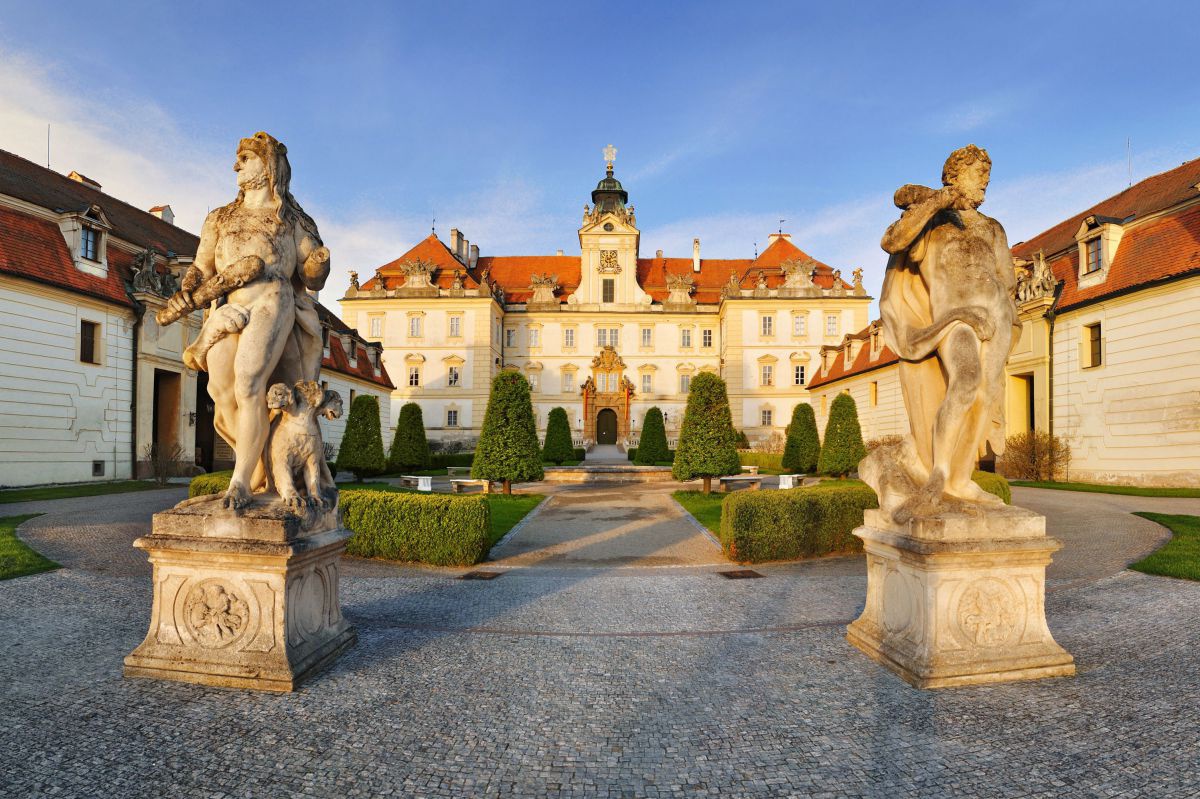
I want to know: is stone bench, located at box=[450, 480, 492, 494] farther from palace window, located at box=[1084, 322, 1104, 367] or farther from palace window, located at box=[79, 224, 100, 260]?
palace window, located at box=[1084, 322, 1104, 367]

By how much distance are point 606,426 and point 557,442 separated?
18986 millimetres

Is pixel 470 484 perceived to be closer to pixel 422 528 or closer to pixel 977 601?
pixel 422 528

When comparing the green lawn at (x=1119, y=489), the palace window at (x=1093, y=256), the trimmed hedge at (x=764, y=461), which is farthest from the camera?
the trimmed hedge at (x=764, y=461)

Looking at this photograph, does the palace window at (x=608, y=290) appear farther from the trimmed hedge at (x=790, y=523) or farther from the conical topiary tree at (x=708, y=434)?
the trimmed hedge at (x=790, y=523)

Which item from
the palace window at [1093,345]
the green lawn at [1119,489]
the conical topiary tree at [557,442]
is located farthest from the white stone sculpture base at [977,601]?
the conical topiary tree at [557,442]

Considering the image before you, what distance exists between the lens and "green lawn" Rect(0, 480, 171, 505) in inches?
523

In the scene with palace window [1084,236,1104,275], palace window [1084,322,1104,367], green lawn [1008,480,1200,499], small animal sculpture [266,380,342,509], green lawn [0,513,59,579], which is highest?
palace window [1084,236,1104,275]

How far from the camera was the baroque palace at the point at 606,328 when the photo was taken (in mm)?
44000

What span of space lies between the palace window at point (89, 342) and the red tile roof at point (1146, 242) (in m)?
29.6

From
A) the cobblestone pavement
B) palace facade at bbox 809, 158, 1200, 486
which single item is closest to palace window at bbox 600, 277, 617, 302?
palace facade at bbox 809, 158, 1200, 486

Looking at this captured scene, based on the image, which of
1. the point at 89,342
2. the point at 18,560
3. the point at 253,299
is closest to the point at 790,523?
the point at 253,299

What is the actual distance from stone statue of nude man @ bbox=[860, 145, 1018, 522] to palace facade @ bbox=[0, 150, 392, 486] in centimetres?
2039

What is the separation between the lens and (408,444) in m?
22.3

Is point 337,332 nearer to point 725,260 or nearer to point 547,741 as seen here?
point 547,741
